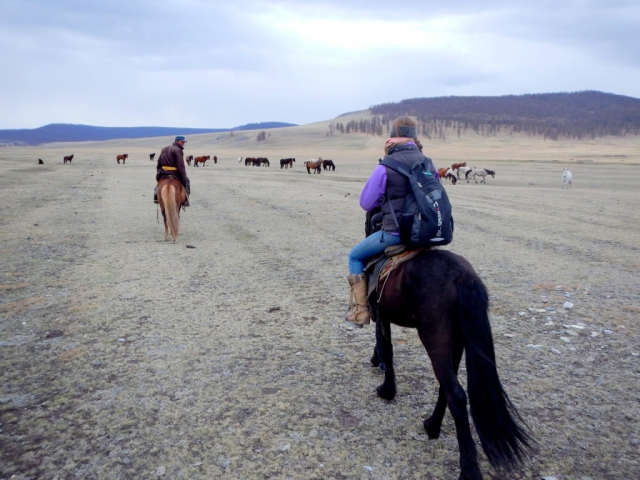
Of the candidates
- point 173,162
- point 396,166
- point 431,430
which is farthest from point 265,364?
point 173,162

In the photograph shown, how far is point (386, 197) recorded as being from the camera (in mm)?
3852

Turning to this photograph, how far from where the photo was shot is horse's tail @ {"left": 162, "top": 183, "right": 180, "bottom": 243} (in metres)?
10.6

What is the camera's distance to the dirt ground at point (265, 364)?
3.42 m

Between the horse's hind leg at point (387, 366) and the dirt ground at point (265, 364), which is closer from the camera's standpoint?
the dirt ground at point (265, 364)

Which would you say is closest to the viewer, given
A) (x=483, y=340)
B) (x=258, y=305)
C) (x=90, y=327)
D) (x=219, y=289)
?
(x=483, y=340)

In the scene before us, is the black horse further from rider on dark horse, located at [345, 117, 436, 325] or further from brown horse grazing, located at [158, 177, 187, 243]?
brown horse grazing, located at [158, 177, 187, 243]

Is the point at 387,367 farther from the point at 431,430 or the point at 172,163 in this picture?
the point at 172,163

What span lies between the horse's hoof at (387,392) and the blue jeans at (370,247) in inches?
38.7

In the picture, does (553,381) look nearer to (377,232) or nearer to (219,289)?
(377,232)

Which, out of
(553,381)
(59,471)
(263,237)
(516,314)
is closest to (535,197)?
(263,237)

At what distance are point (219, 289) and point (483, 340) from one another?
4816mm

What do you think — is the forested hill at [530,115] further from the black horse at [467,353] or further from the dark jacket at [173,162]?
the black horse at [467,353]

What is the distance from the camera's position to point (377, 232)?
13.1 ft

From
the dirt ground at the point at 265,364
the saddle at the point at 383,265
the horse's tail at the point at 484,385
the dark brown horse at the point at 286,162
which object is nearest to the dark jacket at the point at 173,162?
the dirt ground at the point at 265,364
